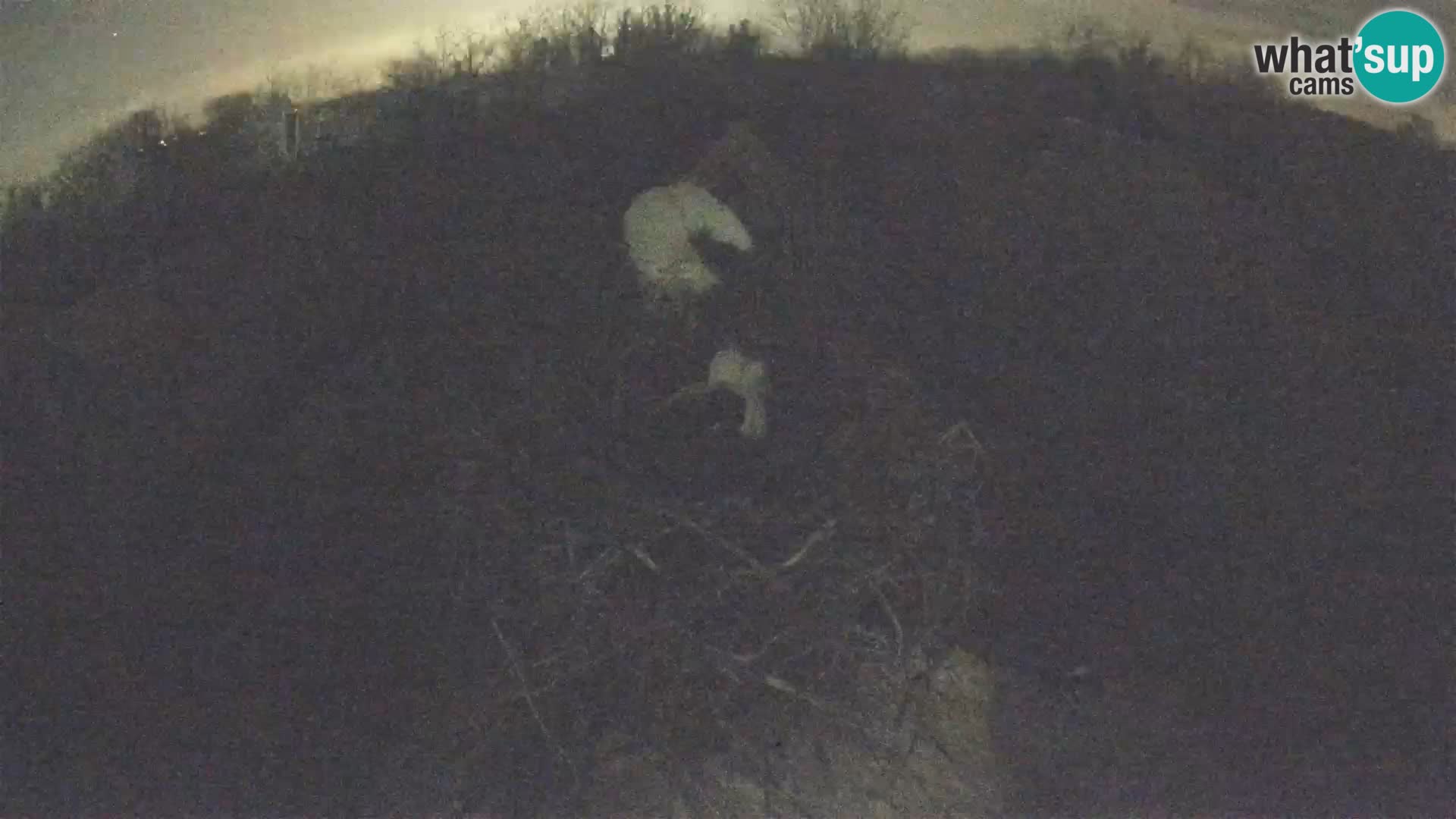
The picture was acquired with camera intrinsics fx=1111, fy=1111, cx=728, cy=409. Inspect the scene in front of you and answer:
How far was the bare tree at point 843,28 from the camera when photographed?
4082 millimetres

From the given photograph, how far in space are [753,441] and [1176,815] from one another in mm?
1474

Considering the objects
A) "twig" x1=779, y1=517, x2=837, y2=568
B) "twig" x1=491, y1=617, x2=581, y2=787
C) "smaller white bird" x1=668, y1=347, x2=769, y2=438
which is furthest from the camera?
"smaller white bird" x1=668, y1=347, x2=769, y2=438

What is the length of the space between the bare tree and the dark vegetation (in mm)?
304

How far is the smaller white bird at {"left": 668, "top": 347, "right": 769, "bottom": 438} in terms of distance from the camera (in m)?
3.21

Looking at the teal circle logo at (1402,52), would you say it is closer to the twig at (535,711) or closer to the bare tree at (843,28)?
the bare tree at (843,28)

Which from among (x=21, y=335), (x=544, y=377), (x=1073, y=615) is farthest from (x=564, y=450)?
(x=21, y=335)

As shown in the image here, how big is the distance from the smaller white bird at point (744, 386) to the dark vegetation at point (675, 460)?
67 mm

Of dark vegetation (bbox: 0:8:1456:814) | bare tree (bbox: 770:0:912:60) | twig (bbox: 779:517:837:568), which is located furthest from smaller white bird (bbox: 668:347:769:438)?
bare tree (bbox: 770:0:912:60)

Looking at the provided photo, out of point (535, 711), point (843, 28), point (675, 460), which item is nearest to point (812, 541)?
point (675, 460)

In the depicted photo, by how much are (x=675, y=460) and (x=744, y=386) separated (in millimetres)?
311

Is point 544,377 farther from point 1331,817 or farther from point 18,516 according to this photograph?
point 1331,817

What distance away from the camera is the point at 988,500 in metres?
3.16

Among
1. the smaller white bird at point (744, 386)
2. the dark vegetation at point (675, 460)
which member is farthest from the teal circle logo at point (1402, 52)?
the smaller white bird at point (744, 386)

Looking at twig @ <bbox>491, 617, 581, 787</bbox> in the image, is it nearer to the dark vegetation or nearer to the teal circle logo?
the dark vegetation
